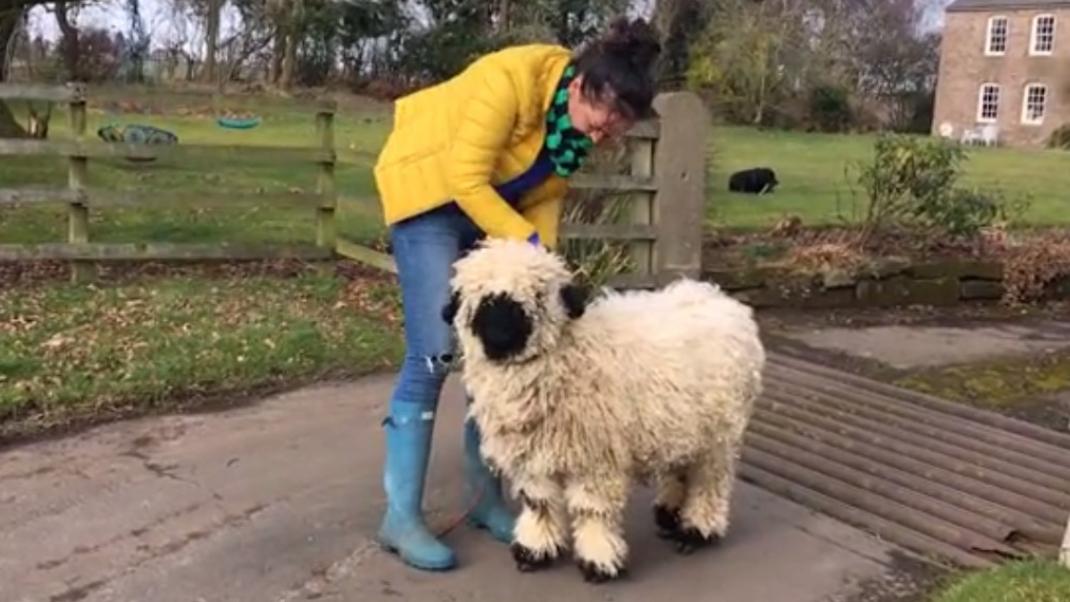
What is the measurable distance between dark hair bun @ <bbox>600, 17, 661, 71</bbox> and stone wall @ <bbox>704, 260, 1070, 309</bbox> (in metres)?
4.69

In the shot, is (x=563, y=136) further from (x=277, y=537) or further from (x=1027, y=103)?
(x=1027, y=103)

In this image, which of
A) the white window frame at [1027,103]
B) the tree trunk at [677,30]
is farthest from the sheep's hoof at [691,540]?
the white window frame at [1027,103]

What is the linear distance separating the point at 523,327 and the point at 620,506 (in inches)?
27.3

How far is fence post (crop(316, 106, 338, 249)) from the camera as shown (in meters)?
8.77

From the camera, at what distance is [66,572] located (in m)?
3.63

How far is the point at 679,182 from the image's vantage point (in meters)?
7.90

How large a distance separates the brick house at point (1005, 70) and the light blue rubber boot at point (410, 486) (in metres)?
50.6

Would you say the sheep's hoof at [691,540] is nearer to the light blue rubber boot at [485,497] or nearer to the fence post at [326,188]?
the light blue rubber boot at [485,497]

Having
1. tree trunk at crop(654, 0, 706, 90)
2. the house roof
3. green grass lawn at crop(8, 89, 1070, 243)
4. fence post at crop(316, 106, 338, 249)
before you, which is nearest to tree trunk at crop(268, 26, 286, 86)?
green grass lawn at crop(8, 89, 1070, 243)

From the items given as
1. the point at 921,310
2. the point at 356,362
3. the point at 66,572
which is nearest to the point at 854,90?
the point at 921,310

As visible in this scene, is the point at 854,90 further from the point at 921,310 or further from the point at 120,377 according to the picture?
the point at 120,377

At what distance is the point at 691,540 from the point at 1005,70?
54.5m

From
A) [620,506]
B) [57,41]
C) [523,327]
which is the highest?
[57,41]

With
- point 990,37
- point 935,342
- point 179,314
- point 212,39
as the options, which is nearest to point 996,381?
point 935,342
